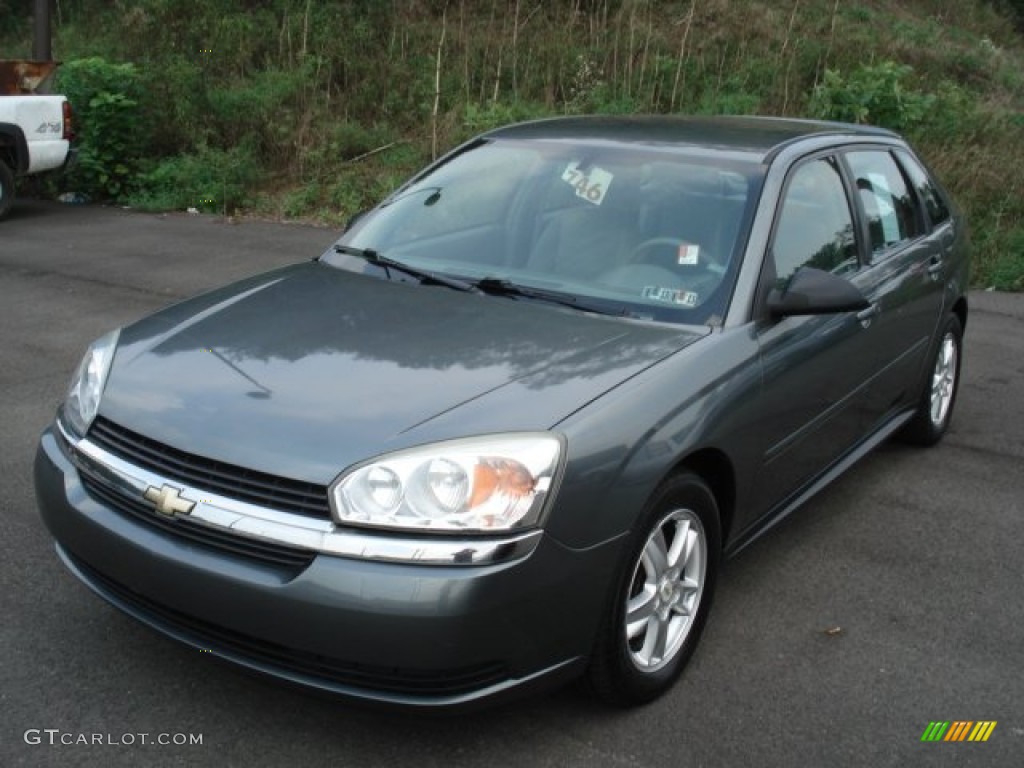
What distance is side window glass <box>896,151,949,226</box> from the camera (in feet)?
17.3

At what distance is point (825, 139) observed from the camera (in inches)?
176

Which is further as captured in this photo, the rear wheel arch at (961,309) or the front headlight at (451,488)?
the rear wheel arch at (961,309)

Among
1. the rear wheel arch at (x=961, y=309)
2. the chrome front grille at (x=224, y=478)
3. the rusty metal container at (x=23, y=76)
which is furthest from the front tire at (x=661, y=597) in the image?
the rusty metal container at (x=23, y=76)

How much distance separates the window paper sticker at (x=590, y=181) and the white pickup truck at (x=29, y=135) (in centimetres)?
950

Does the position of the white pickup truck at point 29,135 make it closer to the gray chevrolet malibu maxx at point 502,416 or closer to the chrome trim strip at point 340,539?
the gray chevrolet malibu maxx at point 502,416

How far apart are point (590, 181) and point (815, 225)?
0.86m

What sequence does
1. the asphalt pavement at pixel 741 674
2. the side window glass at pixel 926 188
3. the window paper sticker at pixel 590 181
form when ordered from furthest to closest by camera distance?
the side window glass at pixel 926 188 < the window paper sticker at pixel 590 181 < the asphalt pavement at pixel 741 674

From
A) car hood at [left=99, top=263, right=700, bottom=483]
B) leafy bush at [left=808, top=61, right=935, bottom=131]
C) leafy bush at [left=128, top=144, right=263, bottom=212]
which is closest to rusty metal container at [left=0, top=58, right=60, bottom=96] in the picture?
leafy bush at [left=128, top=144, right=263, bottom=212]

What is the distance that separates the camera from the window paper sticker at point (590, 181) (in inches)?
159

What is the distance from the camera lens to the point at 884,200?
15.9ft

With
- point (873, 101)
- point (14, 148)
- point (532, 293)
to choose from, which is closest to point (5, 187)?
point (14, 148)

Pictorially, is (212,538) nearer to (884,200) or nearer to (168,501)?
(168,501)

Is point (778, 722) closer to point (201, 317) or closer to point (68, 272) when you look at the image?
point (201, 317)

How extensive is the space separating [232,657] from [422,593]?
1.89 ft
